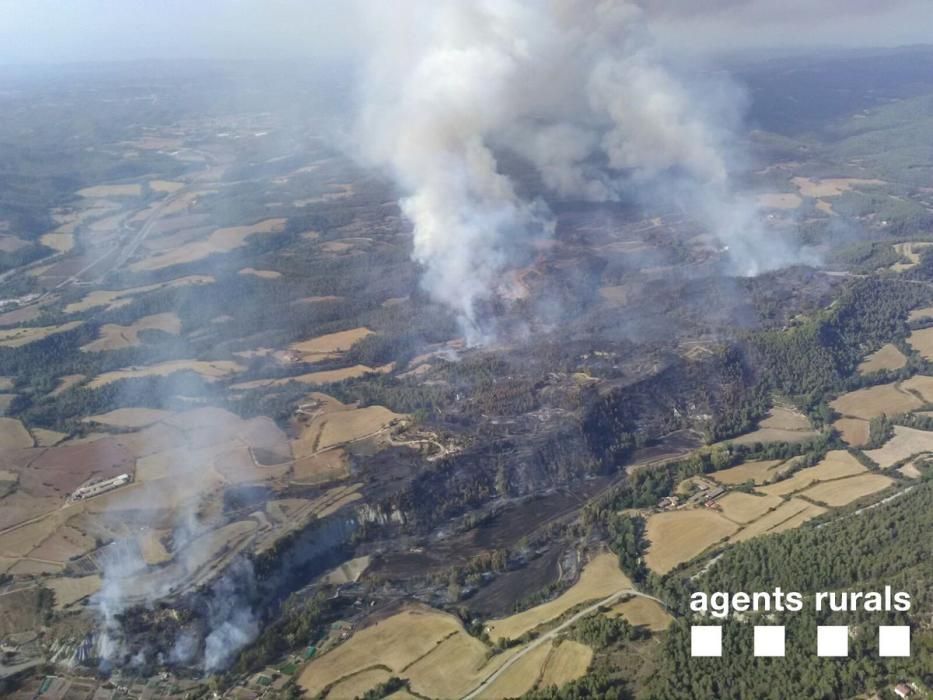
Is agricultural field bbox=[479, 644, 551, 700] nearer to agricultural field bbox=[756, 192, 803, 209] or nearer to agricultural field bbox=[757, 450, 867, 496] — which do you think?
agricultural field bbox=[757, 450, 867, 496]

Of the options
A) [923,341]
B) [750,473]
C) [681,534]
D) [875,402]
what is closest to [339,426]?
[681,534]

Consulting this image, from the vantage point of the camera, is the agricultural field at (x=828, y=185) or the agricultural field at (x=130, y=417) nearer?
the agricultural field at (x=130, y=417)

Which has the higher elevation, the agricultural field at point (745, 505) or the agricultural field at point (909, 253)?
the agricultural field at point (909, 253)

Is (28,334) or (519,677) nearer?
(519,677)

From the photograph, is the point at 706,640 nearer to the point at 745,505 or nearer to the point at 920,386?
the point at 745,505

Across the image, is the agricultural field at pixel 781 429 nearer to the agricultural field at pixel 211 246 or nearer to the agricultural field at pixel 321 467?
the agricultural field at pixel 321 467

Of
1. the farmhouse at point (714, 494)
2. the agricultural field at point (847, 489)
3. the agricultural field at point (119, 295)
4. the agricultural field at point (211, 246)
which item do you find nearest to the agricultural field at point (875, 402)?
the agricultural field at point (847, 489)

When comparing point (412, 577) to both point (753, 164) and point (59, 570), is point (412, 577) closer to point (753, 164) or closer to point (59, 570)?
point (59, 570)
